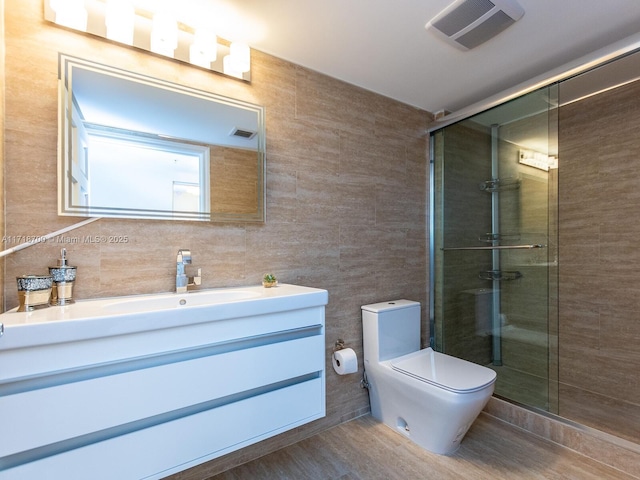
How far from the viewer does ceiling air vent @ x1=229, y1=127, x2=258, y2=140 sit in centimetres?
167

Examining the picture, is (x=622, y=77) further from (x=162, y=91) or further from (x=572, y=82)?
(x=162, y=91)

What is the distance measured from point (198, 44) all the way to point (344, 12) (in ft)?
2.31

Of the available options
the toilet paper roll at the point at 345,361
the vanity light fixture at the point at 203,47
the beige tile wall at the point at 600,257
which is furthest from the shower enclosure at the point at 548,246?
the vanity light fixture at the point at 203,47

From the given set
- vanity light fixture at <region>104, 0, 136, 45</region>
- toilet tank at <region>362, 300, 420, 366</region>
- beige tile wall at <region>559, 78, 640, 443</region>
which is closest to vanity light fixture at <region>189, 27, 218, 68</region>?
vanity light fixture at <region>104, 0, 136, 45</region>

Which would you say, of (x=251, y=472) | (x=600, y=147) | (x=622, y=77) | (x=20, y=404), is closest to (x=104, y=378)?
(x=20, y=404)

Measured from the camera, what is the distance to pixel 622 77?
1916 millimetres

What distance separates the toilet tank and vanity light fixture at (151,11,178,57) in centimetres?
177

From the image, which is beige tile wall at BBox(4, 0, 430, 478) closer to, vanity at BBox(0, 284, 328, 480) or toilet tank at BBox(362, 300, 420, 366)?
toilet tank at BBox(362, 300, 420, 366)

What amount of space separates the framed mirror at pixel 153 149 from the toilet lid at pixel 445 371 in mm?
1233

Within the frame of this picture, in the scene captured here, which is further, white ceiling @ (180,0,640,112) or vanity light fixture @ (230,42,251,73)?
vanity light fixture @ (230,42,251,73)

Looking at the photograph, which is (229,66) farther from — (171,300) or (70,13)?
(171,300)

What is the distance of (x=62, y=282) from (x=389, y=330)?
1701 mm

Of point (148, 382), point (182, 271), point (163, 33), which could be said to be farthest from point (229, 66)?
point (148, 382)

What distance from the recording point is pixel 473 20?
150 cm
